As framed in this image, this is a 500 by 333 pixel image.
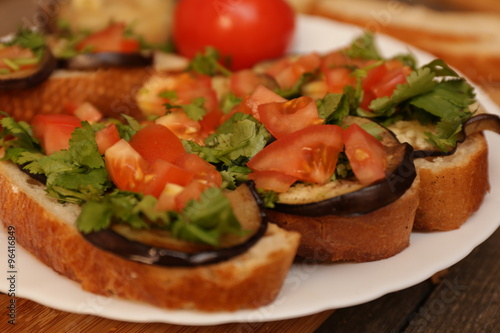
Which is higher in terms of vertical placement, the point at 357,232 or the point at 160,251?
the point at 160,251

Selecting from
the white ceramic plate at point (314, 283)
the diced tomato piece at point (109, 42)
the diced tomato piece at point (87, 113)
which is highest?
the diced tomato piece at point (109, 42)

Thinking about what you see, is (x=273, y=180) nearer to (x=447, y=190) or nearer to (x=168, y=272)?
(x=168, y=272)

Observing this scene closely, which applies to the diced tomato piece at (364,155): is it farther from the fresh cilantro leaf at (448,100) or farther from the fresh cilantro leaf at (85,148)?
the fresh cilantro leaf at (85,148)

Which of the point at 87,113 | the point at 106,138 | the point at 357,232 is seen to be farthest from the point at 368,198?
the point at 87,113

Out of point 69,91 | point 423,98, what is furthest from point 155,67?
point 423,98

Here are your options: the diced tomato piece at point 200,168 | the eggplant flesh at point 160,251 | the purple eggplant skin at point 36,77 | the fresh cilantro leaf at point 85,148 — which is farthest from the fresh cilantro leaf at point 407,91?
the purple eggplant skin at point 36,77

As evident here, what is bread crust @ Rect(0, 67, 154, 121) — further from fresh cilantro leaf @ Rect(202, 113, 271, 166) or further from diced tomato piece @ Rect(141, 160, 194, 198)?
diced tomato piece @ Rect(141, 160, 194, 198)

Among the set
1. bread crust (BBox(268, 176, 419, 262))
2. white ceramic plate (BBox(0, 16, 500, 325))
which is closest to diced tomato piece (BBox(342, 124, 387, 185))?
bread crust (BBox(268, 176, 419, 262))

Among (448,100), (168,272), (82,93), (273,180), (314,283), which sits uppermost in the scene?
(448,100)
